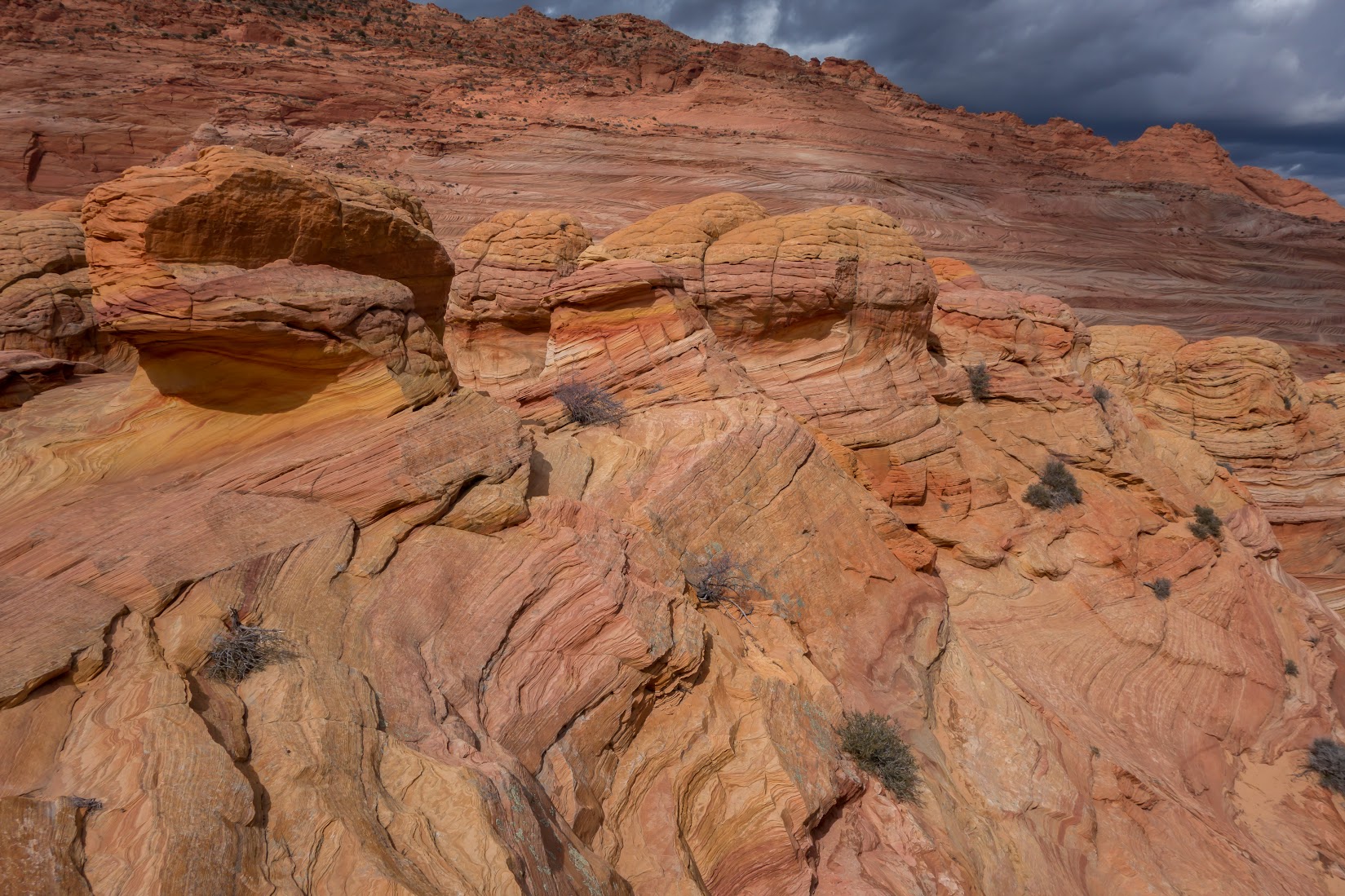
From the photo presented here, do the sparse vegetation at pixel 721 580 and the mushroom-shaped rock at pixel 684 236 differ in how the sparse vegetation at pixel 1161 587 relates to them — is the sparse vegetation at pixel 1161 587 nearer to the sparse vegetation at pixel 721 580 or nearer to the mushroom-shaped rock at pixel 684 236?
the sparse vegetation at pixel 721 580

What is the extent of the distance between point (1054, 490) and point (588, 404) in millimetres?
9082

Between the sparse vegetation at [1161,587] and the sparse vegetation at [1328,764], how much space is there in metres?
2.78

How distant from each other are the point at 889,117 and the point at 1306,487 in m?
37.2

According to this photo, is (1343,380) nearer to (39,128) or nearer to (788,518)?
(788,518)

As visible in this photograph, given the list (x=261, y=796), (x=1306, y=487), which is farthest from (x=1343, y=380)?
(x=261, y=796)

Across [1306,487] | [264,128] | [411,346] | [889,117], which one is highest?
[889,117]

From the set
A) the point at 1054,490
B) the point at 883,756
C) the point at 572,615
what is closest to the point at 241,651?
the point at 572,615

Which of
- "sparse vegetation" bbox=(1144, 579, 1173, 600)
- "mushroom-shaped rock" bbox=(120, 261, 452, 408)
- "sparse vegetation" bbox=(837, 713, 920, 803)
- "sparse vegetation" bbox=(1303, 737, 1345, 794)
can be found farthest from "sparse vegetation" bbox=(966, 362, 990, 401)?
"mushroom-shaped rock" bbox=(120, 261, 452, 408)

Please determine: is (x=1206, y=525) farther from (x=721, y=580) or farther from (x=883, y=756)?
(x=721, y=580)

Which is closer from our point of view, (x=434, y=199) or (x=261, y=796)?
(x=261, y=796)

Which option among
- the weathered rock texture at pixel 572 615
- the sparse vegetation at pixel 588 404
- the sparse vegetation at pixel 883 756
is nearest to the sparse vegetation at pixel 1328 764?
the weathered rock texture at pixel 572 615

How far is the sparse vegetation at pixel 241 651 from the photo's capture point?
4.10m

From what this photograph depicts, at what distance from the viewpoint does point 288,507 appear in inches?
220

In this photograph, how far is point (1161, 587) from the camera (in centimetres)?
1186
